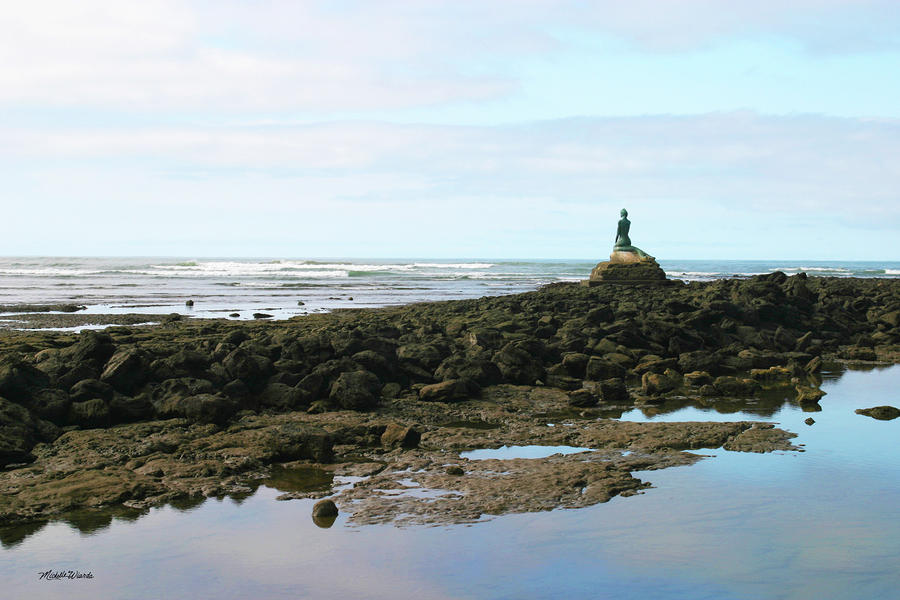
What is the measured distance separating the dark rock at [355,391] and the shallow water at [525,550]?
3098 mm

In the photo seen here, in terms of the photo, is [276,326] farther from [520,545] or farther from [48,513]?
[520,545]

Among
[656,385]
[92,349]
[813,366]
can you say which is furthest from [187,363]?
[813,366]

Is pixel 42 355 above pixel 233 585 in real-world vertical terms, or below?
above

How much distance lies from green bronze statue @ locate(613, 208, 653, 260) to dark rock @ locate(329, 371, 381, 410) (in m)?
27.6

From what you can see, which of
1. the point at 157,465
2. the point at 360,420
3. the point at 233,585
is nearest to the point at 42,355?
the point at 157,465

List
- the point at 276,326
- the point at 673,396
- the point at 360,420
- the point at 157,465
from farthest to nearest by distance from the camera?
the point at 276,326 < the point at 673,396 < the point at 360,420 < the point at 157,465

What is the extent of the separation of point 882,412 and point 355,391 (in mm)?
7635

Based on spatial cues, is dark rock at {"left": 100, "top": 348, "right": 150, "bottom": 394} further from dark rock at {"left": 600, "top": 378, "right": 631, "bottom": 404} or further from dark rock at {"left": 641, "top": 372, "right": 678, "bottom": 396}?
dark rock at {"left": 641, "top": 372, "right": 678, "bottom": 396}

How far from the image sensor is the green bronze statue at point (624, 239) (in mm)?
36719

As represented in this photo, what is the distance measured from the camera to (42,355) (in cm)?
1095

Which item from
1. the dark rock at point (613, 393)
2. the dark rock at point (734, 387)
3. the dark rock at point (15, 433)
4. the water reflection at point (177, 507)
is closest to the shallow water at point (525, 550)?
the water reflection at point (177, 507)

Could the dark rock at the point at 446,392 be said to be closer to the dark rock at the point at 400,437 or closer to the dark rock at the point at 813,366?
the dark rock at the point at 400,437

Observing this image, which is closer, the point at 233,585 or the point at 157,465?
the point at 233,585

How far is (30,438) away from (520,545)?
585 cm
